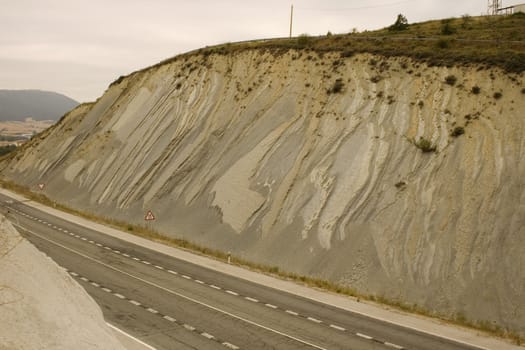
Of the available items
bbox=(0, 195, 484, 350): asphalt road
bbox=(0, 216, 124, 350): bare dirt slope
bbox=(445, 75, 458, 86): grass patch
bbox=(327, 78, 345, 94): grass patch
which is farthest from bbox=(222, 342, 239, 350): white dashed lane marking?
bbox=(327, 78, 345, 94): grass patch

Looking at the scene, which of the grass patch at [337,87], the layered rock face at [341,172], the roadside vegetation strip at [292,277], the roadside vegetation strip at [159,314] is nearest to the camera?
the roadside vegetation strip at [159,314]

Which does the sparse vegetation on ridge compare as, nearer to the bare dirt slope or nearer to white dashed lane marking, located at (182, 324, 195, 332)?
white dashed lane marking, located at (182, 324, 195, 332)

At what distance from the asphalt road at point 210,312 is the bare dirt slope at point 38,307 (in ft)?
4.89

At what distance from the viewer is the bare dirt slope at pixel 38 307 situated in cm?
863

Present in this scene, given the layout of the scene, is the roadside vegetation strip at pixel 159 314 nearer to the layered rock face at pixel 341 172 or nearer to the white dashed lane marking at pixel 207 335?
the white dashed lane marking at pixel 207 335

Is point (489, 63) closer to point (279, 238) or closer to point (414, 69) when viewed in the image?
point (414, 69)

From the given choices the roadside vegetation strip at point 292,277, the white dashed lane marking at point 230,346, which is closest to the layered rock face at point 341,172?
the roadside vegetation strip at point 292,277

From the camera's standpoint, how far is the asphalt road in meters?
14.9

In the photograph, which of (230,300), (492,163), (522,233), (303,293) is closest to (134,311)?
(230,300)

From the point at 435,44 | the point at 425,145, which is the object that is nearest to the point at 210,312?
the point at 425,145

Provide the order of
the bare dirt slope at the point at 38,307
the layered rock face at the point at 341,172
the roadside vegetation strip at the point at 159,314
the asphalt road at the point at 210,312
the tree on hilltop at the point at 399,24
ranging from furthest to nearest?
1. the tree on hilltop at the point at 399,24
2. the layered rock face at the point at 341,172
3. the asphalt road at the point at 210,312
4. the roadside vegetation strip at the point at 159,314
5. the bare dirt slope at the point at 38,307

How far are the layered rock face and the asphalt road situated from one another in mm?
3511

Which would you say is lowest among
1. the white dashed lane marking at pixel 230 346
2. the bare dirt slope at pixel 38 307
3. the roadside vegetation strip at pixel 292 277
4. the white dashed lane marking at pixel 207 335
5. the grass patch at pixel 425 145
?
the white dashed lane marking at pixel 230 346

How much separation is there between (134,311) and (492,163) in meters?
16.2
